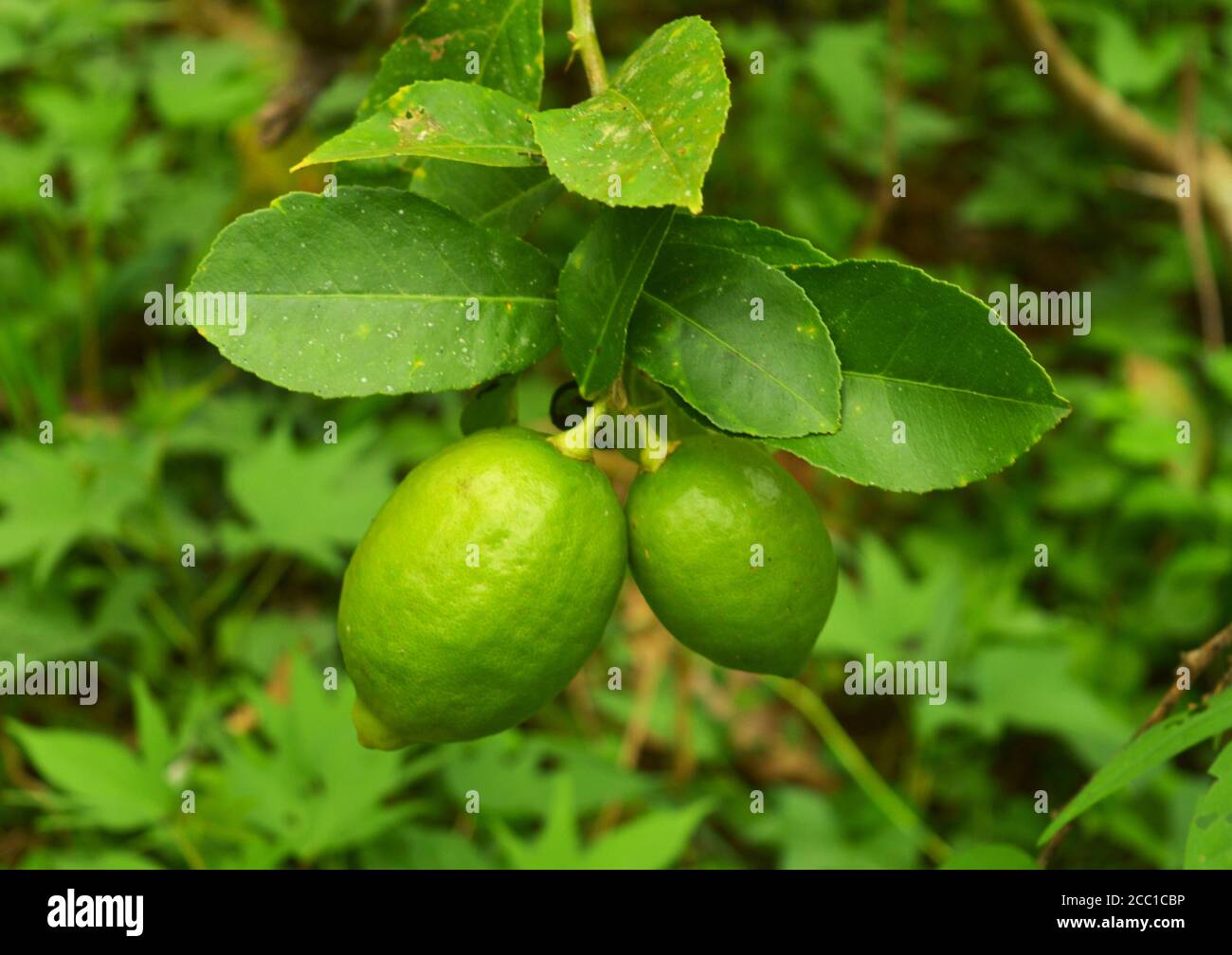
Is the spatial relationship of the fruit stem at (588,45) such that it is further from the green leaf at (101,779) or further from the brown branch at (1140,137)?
the brown branch at (1140,137)

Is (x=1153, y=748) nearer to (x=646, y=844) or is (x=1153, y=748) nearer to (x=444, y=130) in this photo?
(x=444, y=130)

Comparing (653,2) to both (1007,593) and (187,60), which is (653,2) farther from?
(1007,593)

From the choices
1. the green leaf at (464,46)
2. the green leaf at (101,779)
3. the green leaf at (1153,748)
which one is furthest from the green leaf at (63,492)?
the green leaf at (1153,748)

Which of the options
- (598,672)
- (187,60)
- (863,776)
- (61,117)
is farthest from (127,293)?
(863,776)

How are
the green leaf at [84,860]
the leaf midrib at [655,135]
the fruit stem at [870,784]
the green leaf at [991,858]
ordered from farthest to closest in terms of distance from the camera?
the fruit stem at [870,784], the green leaf at [84,860], the green leaf at [991,858], the leaf midrib at [655,135]

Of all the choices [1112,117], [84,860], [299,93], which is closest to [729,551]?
[299,93]
